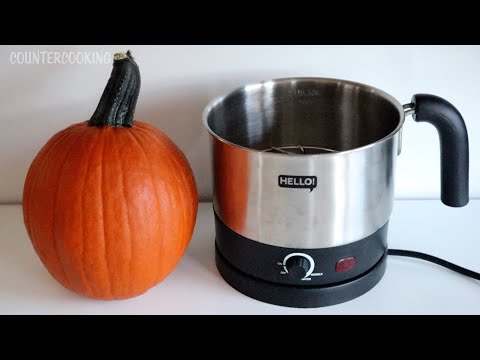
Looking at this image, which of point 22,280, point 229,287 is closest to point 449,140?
point 229,287

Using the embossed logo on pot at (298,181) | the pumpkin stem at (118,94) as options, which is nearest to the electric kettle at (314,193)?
the embossed logo on pot at (298,181)

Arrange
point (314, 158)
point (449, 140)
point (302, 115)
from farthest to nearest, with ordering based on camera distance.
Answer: point (302, 115), point (449, 140), point (314, 158)

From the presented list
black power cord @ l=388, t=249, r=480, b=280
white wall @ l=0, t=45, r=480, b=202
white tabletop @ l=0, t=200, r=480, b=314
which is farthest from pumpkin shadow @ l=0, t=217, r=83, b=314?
black power cord @ l=388, t=249, r=480, b=280

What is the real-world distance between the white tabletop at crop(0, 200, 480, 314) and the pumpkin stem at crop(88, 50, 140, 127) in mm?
224

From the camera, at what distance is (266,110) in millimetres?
966

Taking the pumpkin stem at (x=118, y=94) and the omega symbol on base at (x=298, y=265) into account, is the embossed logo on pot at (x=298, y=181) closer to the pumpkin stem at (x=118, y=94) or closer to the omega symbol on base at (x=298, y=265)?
the omega symbol on base at (x=298, y=265)

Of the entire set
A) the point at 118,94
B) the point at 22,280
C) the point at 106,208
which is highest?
the point at 118,94

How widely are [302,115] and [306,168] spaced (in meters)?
0.25

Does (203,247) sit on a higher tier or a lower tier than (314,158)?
lower

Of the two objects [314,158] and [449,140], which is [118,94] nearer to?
[314,158]

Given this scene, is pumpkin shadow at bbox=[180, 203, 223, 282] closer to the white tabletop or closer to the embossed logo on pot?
the white tabletop

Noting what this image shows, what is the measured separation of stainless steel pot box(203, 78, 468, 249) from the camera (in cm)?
76

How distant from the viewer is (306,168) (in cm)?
74

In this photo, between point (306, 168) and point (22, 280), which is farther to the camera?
point (22, 280)
